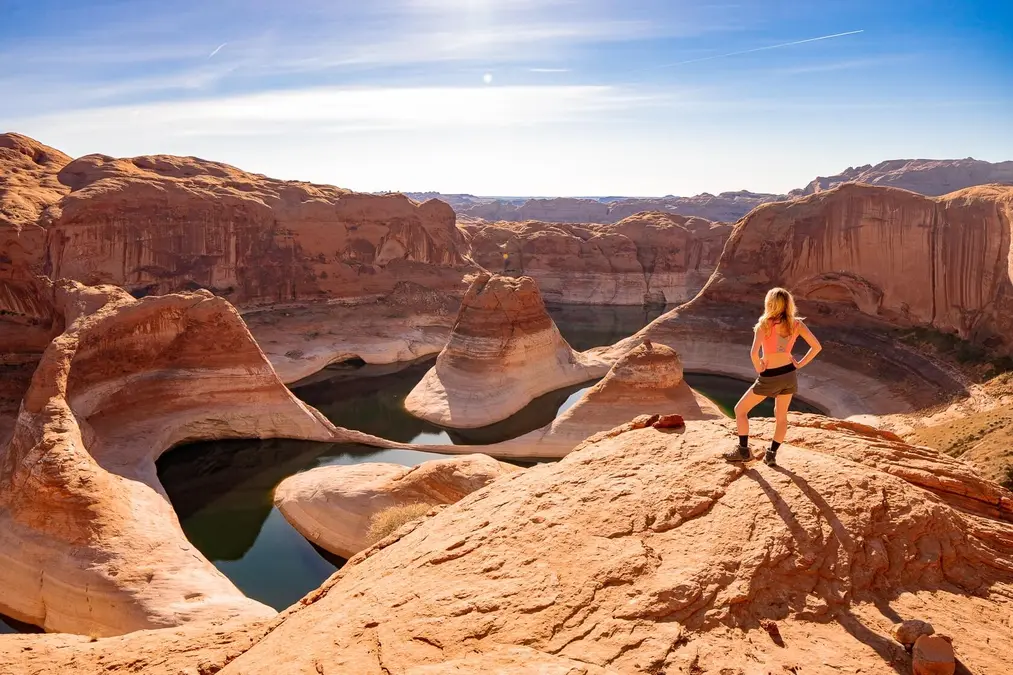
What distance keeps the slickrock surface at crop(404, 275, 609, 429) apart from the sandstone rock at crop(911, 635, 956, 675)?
2107cm

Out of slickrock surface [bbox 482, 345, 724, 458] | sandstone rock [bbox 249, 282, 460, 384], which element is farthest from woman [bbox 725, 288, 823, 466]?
sandstone rock [bbox 249, 282, 460, 384]

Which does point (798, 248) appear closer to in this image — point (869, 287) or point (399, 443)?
point (869, 287)

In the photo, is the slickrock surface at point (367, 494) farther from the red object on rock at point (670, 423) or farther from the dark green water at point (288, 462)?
the red object on rock at point (670, 423)

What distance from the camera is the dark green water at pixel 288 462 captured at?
1480cm

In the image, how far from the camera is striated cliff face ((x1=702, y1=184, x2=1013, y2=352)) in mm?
24062

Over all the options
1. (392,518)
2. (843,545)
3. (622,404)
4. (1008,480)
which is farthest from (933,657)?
(622,404)

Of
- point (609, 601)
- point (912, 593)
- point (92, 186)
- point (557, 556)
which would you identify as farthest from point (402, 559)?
point (92, 186)

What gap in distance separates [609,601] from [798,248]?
3167cm

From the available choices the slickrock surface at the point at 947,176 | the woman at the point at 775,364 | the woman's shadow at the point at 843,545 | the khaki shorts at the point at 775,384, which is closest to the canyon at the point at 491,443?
the woman's shadow at the point at 843,545

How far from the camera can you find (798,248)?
103 ft

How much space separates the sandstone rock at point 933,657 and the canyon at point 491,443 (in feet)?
0.53

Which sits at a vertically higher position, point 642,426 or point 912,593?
point 642,426

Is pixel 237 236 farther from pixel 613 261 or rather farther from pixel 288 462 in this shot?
pixel 613 261

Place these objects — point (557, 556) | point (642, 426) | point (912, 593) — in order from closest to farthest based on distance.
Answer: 1. point (912, 593)
2. point (557, 556)
3. point (642, 426)
